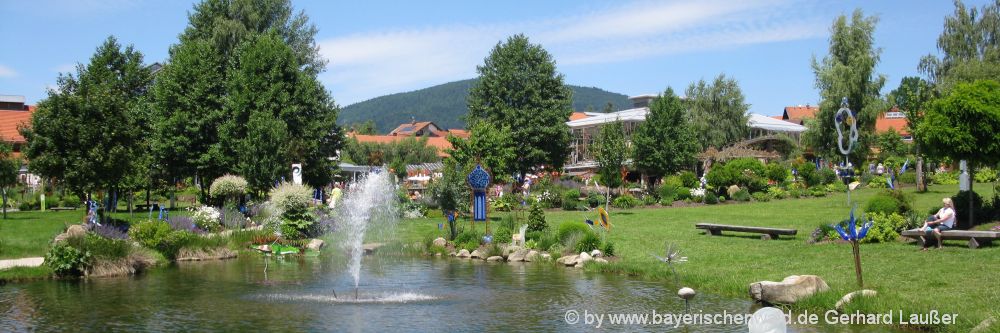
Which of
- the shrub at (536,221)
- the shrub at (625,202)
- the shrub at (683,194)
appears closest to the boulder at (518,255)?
the shrub at (536,221)

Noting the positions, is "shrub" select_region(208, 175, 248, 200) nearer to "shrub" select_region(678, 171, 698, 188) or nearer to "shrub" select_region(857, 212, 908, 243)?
"shrub" select_region(678, 171, 698, 188)

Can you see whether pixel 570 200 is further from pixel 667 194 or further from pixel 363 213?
pixel 363 213

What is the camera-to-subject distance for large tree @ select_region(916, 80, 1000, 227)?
69.9 feet

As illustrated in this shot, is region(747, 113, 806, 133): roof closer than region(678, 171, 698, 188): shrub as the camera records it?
No

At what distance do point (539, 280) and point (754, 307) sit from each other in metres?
5.48

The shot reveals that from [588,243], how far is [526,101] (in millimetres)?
34010

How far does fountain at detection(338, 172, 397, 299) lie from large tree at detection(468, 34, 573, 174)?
22.1 metres

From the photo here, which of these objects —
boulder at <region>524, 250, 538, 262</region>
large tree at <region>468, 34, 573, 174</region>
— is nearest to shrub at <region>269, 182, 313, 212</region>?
boulder at <region>524, 250, 538, 262</region>

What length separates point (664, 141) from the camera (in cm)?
4816

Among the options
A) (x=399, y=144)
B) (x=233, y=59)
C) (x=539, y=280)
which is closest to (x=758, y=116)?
(x=399, y=144)

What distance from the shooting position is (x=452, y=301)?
15.2 m

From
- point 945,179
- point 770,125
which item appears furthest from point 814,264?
point 770,125

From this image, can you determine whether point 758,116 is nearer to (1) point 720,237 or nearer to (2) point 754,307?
(1) point 720,237

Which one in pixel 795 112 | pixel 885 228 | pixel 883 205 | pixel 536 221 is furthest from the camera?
pixel 795 112
